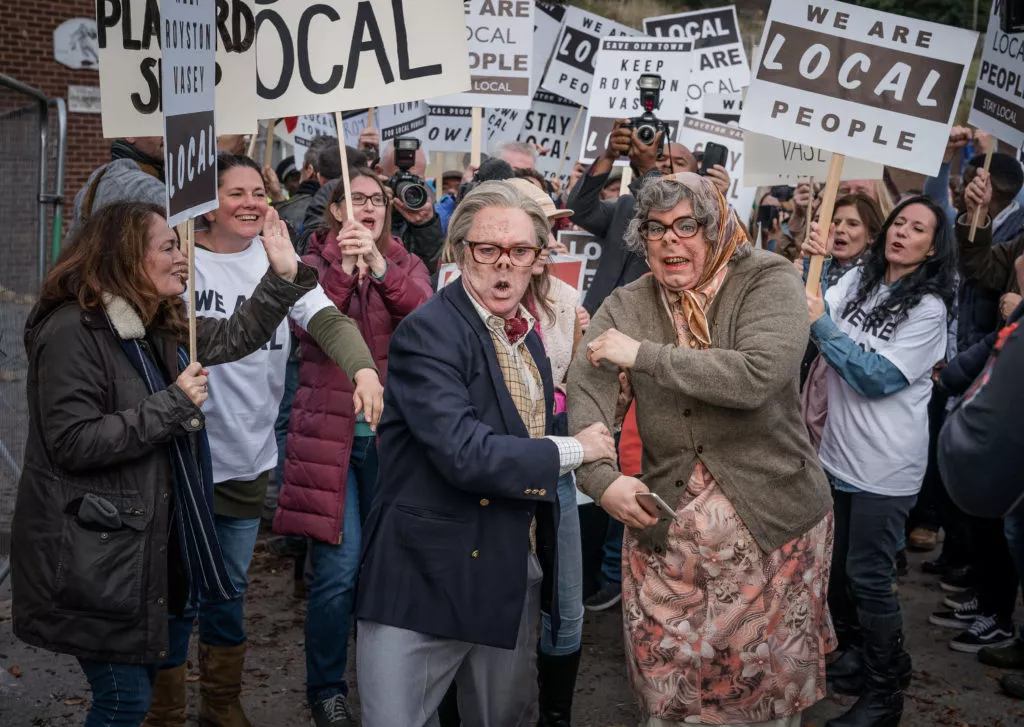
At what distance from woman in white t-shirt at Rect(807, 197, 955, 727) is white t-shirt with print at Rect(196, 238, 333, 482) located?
6.87ft

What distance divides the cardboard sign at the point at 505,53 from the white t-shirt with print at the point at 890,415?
3723 millimetres

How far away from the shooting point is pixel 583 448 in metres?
3.28

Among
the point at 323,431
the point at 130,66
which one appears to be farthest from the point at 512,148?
the point at 130,66

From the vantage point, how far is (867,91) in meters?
4.81

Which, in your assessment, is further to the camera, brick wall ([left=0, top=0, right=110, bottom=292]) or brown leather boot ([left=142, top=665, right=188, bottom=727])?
brick wall ([left=0, top=0, right=110, bottom=292])

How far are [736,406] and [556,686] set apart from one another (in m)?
1.68

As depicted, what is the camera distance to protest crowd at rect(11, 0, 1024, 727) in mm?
3225

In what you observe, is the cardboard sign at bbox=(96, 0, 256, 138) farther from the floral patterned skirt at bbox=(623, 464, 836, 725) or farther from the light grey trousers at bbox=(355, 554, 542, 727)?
the floral patterned skirt at bbox=(623, 464, 836, 725)

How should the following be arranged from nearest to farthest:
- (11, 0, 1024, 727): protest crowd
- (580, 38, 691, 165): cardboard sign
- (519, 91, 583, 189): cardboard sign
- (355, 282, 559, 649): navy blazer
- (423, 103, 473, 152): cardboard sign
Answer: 1. (355, 282, 559, 649): navy blazer
2. (11, 0, 1024, 727): protest crowd
3. (580, 38, 691, 165): cardboard sign
4. (423, 103, 473, 152): cardboard sign
5. (519, 91, 583, 189): cardboard sign

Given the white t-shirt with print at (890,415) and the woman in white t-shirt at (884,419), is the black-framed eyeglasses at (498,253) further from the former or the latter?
the white t-shirt with print at (890,415)

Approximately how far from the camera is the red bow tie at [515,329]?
11.1 feet

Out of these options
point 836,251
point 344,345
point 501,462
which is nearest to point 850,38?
point 836,251

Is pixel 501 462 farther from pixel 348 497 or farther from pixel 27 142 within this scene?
pixel 27 142

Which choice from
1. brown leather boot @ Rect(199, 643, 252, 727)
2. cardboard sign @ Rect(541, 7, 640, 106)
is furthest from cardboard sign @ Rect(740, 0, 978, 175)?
cardboard sign @ Rect(541, 7, 640, 106)
